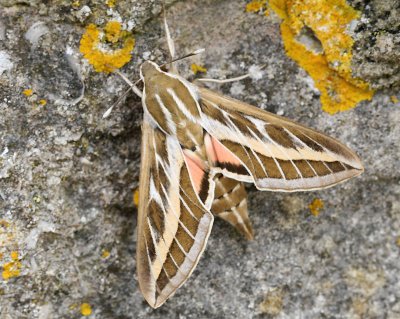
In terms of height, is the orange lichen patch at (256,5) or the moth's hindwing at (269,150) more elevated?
the orange lichen patch at (256,5)

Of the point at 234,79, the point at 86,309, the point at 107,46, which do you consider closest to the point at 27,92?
the point at 107,46

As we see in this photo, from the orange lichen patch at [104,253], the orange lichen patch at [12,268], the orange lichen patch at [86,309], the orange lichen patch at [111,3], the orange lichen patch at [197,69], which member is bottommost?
the orange lichen patch at [86,309]

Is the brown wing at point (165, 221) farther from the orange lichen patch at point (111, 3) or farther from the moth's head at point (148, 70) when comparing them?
the orange lichen patch at point (111, 3)

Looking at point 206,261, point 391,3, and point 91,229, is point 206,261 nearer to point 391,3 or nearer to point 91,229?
point 91,229

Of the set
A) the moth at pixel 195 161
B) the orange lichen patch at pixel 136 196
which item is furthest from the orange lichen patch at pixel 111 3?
the orange lichen patch at pixel 136 196

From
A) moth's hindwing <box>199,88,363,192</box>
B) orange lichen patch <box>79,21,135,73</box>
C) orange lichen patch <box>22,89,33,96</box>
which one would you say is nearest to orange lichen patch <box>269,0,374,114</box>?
moth's hindwing <box>199,88,363,192</box>

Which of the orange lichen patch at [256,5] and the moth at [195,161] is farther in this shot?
the orange lichen patch at [256,5]

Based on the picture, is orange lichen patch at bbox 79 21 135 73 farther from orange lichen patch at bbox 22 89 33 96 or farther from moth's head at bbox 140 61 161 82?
orange lichen patch at bbox 22 89 33 96

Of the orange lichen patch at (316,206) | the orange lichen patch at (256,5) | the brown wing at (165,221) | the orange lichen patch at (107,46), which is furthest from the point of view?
the orange lichen patch at (316,206)
